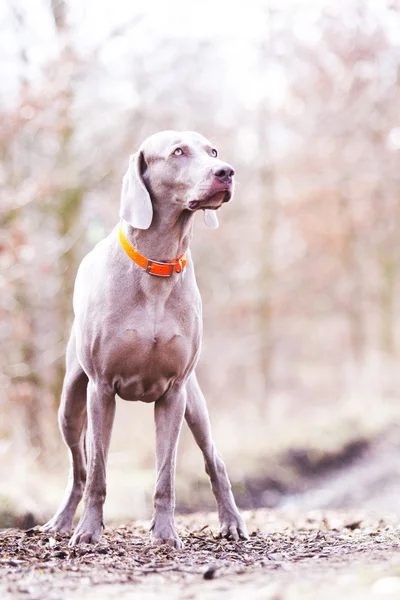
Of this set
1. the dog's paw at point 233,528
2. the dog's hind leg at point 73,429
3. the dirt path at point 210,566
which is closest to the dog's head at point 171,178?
the dog's hind leg at point 73,429

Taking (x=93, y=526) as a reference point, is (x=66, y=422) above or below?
above

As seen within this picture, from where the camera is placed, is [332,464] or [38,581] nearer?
[38,581]

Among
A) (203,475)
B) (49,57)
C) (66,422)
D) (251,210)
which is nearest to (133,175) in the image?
(66,422)

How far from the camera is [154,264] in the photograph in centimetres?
507

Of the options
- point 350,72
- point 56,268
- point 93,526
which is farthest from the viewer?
point 350,72

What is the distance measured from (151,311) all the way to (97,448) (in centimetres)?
88

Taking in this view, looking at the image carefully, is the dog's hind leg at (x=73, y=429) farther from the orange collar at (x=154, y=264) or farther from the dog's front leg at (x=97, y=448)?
the orange collar at (x=154, y=264)

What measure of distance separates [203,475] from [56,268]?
2972 millimetres

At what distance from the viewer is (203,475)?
388 inches

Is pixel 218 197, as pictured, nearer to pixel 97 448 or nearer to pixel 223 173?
pixel 223 173

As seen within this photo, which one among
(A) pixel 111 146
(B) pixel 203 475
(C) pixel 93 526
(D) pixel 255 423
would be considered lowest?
(C) pixel 93 526

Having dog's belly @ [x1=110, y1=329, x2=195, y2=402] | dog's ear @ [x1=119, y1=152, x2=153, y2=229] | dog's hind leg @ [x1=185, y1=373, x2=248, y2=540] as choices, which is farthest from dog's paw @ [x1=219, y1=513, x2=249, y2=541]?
dog's ear @ [x1=119, y1=152, x2=153, y2=229]

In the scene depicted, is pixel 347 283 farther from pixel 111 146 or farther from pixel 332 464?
pixel 111 146

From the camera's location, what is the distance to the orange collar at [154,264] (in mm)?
5066
